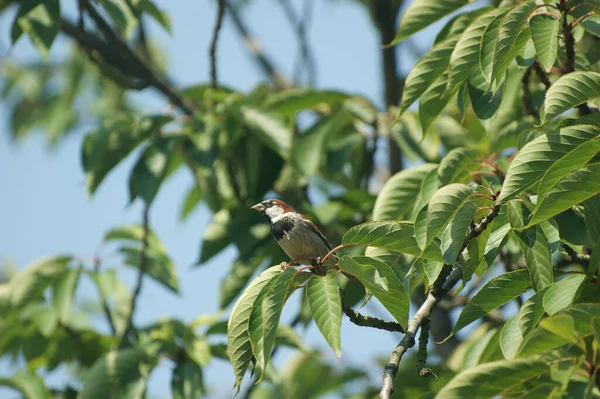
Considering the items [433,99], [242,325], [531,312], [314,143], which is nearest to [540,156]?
[531,312]

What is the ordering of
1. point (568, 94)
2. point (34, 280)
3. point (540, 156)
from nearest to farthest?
1. point (540, 156)
2. point (568, 94)
3. point (34, 280)

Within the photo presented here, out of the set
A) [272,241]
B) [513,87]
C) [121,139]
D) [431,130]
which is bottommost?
[272,241]

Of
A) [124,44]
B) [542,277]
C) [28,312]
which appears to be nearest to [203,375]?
[28,312]

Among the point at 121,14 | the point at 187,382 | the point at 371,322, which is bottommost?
the point at 187,382

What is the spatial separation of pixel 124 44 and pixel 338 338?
128 inches

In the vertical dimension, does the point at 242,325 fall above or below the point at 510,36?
below

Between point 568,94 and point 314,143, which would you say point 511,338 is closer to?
point 568,94

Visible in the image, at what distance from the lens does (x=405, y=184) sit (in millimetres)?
3090

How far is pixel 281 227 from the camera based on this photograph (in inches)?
155

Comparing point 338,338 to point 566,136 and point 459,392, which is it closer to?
point 459,392

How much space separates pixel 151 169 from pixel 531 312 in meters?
2.46

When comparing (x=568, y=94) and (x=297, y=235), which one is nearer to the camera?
(x=568, y=94)

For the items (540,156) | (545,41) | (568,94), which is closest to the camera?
(540,156)

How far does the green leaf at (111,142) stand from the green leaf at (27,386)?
1099mm
